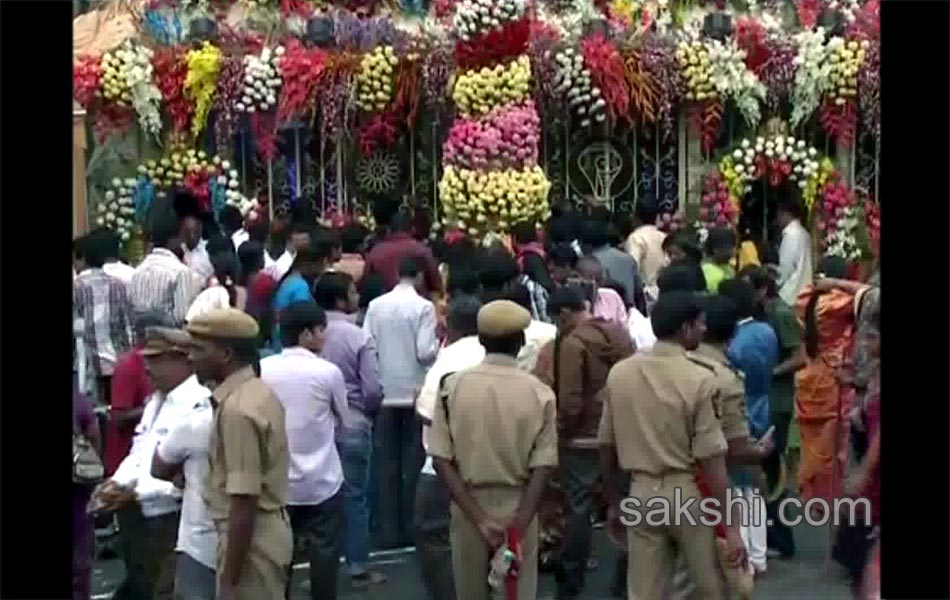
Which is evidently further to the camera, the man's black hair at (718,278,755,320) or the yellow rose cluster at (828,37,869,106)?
the yellow rose cluster at (828,37,869,106)

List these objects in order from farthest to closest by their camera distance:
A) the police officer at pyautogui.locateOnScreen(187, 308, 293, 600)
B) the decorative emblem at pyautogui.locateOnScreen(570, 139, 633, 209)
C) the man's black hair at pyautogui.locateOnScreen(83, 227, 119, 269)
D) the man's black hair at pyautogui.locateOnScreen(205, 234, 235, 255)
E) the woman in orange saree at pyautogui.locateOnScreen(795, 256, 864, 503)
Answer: the decorative emblem at pyautogui.locateOnScreen(570, 139, 633, 209) < the man's black hair at pyautogui.locateOnScreen(205, 234, 235, 255) < the man's black hair at pyautogui.locateOnScreen(83, 227, 119, 269) < the woman in orange saree at pyautogui.locateOnScreen(795, 256, 864, 503) < the police officer at pyautogui.locateOnScreen(187, 308, 293, 600)

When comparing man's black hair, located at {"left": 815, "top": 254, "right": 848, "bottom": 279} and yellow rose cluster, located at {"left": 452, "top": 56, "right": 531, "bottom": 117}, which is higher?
yellow rose cluster, located at {"left": 452, "top": 56, "right": 531, "bottom": 117}

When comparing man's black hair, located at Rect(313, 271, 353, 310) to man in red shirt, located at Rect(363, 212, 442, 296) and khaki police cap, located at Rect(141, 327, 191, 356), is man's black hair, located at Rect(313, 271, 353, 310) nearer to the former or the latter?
man in red shirt, located at Rect(363, 212, 442, 296)

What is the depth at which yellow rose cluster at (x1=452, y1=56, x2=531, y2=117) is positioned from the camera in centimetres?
1506

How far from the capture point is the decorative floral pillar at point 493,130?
→ 48.9 ft

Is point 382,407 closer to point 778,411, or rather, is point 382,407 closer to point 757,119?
point 778,411

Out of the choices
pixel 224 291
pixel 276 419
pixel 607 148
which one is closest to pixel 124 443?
pixel 224 291

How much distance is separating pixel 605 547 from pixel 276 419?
13.7 feet

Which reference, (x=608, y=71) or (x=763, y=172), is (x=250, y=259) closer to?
(x=608, y=71)

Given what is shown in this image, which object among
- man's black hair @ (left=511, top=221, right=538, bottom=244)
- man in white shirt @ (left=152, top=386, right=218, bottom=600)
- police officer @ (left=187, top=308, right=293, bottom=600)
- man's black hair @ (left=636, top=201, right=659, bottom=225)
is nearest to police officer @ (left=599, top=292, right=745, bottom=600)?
police officer @ (left=187, top=308, right=293, bottom=600)

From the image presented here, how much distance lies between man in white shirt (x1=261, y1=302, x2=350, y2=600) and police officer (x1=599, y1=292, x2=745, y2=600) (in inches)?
53.0

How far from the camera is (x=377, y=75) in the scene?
617 inches

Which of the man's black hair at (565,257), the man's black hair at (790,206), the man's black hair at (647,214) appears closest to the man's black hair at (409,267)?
the man's black hair at (565,257)

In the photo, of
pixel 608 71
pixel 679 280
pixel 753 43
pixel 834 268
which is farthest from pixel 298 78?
pixel 679 280
